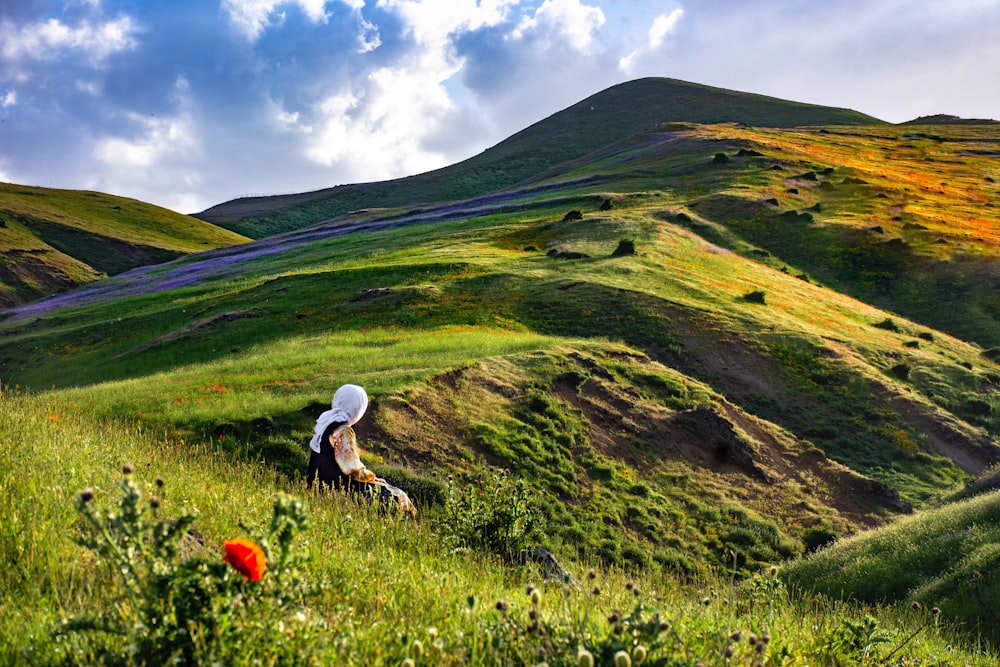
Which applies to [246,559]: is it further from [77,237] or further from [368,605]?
[77,237]

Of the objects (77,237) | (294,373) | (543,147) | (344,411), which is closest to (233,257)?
(77,237)

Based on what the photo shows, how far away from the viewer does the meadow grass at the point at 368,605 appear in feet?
15.0

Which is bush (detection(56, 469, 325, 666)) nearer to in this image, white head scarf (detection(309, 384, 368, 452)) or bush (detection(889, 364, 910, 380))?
white head scarf (detection(309, 384, 368, 452))

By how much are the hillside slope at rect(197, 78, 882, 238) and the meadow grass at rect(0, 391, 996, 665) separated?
125529 mm

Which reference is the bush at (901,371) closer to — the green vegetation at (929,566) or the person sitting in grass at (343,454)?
the green vegetation at (929,566)

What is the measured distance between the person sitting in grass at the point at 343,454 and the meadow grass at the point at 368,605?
3.04 meters

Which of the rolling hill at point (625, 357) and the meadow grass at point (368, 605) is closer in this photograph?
the meadow grass at point (368, 605)

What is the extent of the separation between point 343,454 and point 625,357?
63.9ft

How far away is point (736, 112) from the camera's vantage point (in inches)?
5886

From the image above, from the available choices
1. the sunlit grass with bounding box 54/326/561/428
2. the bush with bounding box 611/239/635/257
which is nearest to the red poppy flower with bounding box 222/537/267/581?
the sunlit grass with bounding box 54/326/561/428

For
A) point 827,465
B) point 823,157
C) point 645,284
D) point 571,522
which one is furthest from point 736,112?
point 571,522

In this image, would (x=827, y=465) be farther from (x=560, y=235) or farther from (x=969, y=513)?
(x=560, y=235)

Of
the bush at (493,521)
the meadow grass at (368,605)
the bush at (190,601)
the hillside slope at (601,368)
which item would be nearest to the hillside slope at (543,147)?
the hillside slope at (601,368)

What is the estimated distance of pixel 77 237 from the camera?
10212cm
